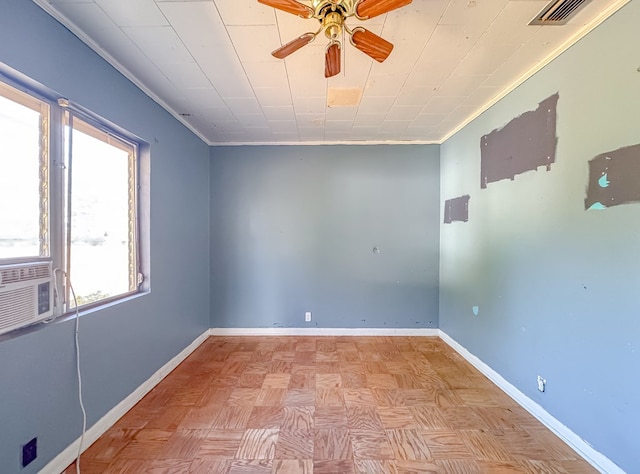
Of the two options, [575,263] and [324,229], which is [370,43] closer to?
[575,263]

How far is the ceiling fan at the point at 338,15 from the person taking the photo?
49.1 inches

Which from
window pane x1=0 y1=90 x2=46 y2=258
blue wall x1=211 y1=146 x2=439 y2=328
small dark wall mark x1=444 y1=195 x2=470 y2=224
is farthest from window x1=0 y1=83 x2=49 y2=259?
small dark wall mark x1=444 y1=195 x2=470 y2=224

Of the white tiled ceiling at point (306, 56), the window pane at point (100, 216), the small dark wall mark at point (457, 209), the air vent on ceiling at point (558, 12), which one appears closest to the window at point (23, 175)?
the window pane at point (100, 216)

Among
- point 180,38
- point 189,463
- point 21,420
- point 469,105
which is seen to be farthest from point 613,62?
point 21,420

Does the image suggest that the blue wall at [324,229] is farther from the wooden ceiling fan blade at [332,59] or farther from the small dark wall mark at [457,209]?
the wooden ceiling fan blade at [332,59]

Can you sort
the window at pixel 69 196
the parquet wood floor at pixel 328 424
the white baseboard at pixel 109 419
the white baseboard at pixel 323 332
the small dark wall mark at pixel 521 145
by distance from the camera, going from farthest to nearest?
the white baseboard at pixel 323 332
the small dark wall mark at pixel 521 145
the parquet wood floor at pixel 328 424
the white baseboard at pixel 109 419
the window at pixel 69 196

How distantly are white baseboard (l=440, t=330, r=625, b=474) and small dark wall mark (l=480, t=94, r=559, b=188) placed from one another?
1.76m

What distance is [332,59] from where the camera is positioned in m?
1.58

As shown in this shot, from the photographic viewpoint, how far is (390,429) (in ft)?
6.49

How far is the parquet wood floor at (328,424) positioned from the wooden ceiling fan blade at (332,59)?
92.7 inches

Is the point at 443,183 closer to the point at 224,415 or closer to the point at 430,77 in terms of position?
the point at 430,77

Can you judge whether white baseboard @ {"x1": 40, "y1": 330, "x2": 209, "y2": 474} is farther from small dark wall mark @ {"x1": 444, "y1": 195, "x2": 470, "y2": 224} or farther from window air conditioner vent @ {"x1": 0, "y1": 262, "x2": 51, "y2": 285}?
small dark wall mark @ {"x1": 444, "y1": 195, "x2": 470, "y2": 224}

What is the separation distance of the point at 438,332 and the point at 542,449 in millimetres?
2007

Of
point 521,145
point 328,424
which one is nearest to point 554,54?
point 521,145
